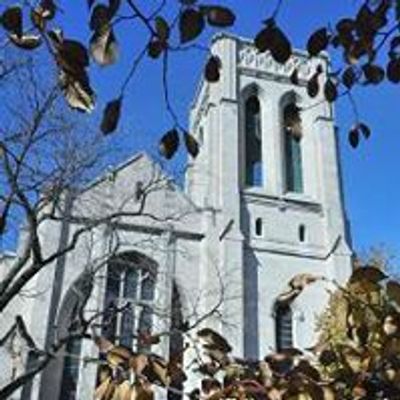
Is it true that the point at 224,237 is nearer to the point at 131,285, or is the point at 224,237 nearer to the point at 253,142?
the point at 131,285

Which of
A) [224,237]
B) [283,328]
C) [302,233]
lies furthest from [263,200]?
[283,328]

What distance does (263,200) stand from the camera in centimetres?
2762

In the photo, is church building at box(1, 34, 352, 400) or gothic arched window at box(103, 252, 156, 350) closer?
church building at box(1, 34, 352, 400)

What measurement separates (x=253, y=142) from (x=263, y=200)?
3.14m

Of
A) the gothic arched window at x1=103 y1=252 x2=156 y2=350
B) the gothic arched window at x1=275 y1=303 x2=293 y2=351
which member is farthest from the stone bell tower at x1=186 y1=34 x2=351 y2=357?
the gothic arched window at x1=103 y1=252 x2=156 y2=350

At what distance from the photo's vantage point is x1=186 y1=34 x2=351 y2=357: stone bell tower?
24.8 m

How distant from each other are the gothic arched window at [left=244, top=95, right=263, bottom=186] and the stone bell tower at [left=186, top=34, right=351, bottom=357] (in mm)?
39

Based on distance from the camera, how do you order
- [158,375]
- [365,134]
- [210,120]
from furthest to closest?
[210,120], [365,134], [158,375]

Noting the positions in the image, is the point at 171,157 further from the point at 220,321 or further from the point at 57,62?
the point at 220,321

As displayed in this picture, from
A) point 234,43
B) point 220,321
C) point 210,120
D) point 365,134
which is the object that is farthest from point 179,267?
point 365,134

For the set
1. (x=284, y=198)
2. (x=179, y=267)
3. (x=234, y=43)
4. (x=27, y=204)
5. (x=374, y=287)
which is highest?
(x=234, y=43)

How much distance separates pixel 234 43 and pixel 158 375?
29.1m

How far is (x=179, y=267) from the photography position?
2481cm

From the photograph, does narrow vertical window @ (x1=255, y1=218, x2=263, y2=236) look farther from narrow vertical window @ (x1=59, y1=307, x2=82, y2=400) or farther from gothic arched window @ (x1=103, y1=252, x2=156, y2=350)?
narrow vertical window @ (x1=59, y1=307, x2=82, y2=400)
